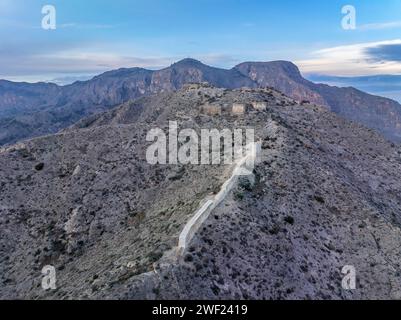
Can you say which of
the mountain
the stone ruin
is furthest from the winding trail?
the stone ruin

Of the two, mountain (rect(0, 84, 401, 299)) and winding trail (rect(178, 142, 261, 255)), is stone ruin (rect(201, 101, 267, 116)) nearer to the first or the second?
mountain (rect(0, 84, 401, 299))

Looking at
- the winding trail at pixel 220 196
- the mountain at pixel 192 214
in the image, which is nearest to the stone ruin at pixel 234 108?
the mountain at pixel 192 214

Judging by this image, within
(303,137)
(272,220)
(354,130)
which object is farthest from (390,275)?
(354,130)

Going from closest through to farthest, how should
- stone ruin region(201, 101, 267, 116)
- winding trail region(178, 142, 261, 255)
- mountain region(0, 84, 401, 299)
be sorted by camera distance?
mountain region(0, 84, 401, 299)
winding trail region(178, 142, 261, 255)
stone ruin region(201, 101, 267, 116)

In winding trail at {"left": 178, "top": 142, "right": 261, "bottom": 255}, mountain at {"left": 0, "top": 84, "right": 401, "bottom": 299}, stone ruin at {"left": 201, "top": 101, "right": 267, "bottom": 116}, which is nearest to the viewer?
mountain at {"left": 0, "top": 84, "right": 401, "bottom": 299}

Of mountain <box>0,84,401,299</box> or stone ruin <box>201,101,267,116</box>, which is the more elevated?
stone ruin <box>201,101,267,116</box>

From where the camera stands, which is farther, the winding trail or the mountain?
the winding trail

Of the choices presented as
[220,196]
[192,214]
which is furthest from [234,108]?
[192,214]

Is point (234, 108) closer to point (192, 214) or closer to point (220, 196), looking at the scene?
point (220, 196)
